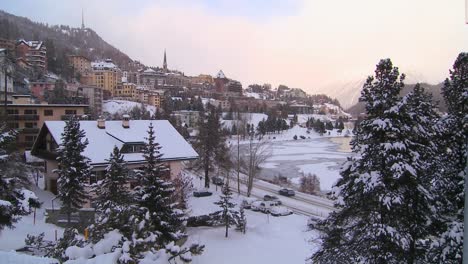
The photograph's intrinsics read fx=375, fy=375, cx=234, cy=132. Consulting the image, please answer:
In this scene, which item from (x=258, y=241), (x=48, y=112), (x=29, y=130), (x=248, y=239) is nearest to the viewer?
(x=258, y=241)

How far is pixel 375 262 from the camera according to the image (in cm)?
797

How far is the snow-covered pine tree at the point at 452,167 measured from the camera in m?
7.09

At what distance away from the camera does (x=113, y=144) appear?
2211cm

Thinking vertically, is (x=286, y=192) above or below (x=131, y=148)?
below

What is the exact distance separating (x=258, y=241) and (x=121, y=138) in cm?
1023

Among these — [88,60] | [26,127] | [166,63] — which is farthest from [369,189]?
[166,63]

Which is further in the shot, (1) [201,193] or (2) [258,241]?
(1) [201,193]

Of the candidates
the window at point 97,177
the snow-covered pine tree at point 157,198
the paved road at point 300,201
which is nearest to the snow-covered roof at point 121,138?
the window at point 97,177

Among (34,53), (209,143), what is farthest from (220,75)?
(209,143)

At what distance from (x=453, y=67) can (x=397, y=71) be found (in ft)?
3.60

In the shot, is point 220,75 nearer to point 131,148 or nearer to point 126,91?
point 126,91

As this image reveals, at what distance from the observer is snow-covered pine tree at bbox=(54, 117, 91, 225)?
15930 millimetres

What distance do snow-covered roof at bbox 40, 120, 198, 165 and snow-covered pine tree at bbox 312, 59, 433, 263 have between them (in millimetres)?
14890

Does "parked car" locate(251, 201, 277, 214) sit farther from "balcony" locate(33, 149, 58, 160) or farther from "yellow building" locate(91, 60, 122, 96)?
"yellow building" locate(91, 60, 122, 96)
